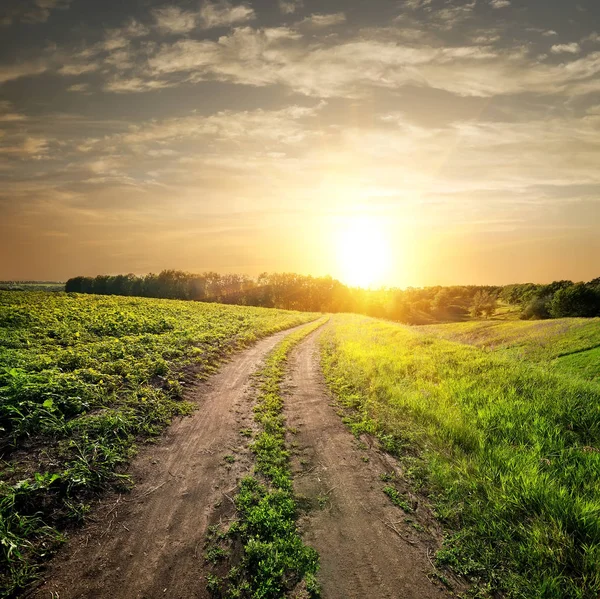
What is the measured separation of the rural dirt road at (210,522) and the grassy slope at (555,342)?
16.9 metres

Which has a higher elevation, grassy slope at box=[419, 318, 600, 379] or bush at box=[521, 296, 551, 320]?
bush at box=[521, 296, 551, 320]

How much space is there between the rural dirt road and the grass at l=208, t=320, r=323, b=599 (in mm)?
243

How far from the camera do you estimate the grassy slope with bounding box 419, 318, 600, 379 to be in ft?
87.7

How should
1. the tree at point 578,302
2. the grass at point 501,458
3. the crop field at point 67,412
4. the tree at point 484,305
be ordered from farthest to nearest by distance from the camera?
the tree at point 484,305 < the tree at point 578,302 < the crop field at point 67,412 < the grass at point 501,458

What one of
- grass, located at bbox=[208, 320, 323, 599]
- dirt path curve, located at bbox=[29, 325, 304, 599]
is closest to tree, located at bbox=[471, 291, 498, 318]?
grass, located at bbox=[208, 320, 323, 599]

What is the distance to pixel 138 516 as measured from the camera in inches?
244

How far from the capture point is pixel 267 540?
18.5 feet

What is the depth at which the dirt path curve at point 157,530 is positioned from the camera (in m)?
4.81

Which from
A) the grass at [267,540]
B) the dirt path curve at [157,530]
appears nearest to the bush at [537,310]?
the grass at [267,540]

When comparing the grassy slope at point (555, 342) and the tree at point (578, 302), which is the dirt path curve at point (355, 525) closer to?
the grassy slope at point (555, 342)

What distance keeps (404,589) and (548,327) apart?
171ft

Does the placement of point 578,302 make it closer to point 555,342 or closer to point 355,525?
point 555,342

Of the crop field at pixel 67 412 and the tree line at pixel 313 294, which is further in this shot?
the tree line at pixel 313 294

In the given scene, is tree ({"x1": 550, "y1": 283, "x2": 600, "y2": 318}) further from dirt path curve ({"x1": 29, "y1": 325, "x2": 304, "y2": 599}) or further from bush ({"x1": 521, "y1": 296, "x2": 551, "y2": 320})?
dirt path curve ({"x1": 29, "y1": 325, "x2": 304, "y2": 599})
